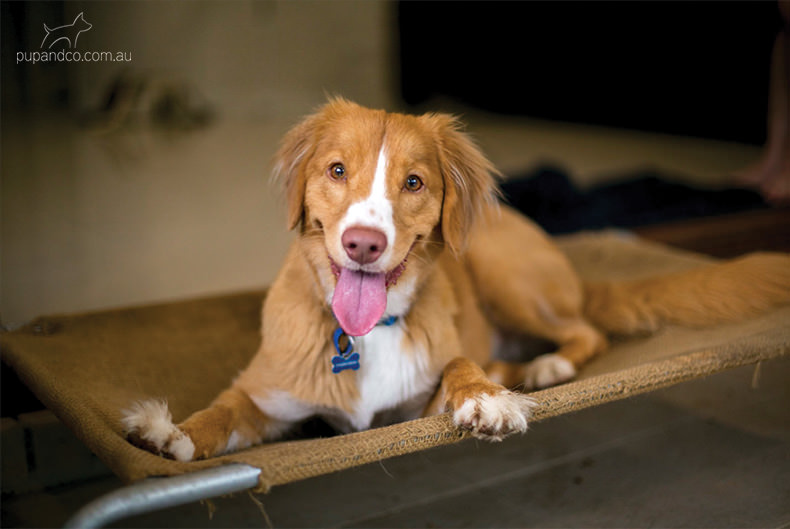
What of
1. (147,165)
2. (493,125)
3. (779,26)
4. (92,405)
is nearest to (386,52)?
(493,125)

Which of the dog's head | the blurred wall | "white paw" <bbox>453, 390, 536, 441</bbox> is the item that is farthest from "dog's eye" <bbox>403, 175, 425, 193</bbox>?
→ the blurred wall

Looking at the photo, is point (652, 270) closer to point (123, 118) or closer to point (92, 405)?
point (92, 405)

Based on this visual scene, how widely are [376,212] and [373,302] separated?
210mm

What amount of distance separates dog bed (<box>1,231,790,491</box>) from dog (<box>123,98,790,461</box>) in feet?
0.29

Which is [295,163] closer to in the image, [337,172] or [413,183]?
[337,172]

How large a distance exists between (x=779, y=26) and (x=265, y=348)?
324cm

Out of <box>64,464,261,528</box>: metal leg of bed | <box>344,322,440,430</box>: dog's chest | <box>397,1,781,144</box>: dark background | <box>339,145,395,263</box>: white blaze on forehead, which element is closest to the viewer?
<box>64,464,261,528</box>: metal leg of bed

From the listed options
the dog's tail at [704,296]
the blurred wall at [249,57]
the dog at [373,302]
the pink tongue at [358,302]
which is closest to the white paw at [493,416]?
the dog at [373,302]

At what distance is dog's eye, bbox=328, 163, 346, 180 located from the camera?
6.03 feet

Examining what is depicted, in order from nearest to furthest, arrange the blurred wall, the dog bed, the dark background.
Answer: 1. the dog bed
2. the dark background
3. the blurred wall

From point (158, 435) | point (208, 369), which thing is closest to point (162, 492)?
point (158, 435)

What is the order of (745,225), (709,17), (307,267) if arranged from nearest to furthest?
(307,267)
(745,225)
(709,17)

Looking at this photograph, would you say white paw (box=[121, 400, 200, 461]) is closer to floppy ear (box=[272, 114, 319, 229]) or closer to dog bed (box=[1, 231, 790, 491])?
dog bed (box=[1, 231, 790, 491])

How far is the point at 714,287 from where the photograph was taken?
2.40m
